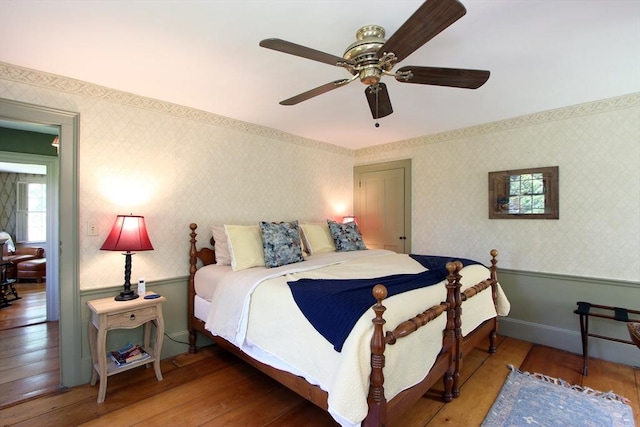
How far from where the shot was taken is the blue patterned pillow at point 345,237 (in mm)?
3752

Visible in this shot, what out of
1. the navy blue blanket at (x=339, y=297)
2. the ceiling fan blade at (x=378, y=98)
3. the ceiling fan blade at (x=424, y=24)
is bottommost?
the navy blue blanket at (x=339, y=297)

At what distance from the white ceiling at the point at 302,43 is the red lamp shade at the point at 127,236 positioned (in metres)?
1.15

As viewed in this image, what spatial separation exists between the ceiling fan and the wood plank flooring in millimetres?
2164

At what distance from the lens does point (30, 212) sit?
6.96 meters

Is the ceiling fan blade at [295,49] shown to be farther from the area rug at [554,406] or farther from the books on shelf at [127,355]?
the books on shelf at [127,355]

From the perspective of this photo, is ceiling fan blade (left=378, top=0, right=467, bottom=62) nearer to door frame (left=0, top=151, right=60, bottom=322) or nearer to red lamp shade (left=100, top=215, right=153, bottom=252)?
red lamp shade (left=100, top=215, right=153, bottom=252)

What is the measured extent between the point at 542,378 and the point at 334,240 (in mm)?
2351

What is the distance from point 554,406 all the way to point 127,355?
3.23 metres

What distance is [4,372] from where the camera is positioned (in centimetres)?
255

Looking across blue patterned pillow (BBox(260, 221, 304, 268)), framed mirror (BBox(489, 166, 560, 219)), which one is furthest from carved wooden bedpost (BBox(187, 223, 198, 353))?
framed mirror (BBox(489, 166, 560, 219))

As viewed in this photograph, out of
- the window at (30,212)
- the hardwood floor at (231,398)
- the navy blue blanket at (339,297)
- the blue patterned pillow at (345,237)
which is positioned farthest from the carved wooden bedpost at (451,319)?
the window at (30,212)

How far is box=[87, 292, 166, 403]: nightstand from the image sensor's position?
221cm

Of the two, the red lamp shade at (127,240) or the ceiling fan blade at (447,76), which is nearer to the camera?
the ceiling fan blade at (447,76)

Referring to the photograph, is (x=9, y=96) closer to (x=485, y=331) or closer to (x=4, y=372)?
(x=4, y=372)
